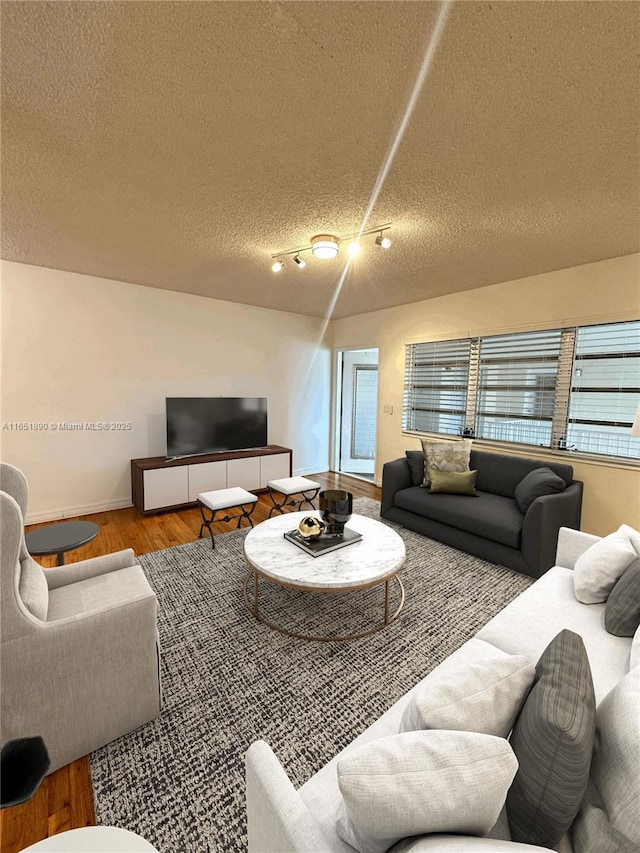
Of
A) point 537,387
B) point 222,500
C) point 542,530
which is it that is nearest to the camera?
point 542,530

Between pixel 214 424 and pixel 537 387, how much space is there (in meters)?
3.72

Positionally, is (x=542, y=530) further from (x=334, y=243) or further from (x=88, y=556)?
(x=88, y=556)

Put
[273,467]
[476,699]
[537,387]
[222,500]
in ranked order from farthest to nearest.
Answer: [273,467]
[537,387]
[222,500]
[476,699]

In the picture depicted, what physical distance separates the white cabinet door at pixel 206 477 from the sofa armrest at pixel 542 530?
328 centimetres

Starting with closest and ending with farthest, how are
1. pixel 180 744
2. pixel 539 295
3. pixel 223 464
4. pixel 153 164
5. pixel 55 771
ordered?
pixel 55 771 → pixel 180 744 → pixel 153 164 → pixel 539 295 → pixel 223 464

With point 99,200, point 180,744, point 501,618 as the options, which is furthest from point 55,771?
point 99,200

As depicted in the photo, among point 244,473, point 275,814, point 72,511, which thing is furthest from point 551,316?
point 72,511

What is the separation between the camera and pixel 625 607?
153cm

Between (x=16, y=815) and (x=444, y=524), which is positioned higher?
(x=444, y=524)

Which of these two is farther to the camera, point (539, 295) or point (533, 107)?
Result: point (539, 295)

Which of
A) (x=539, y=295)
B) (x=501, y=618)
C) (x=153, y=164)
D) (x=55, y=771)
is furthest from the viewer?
(x=539, y=295)

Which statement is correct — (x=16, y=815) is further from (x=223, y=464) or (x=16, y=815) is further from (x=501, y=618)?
(x=223, y=464)

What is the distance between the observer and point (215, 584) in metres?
2.62

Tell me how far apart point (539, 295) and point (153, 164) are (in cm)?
348
